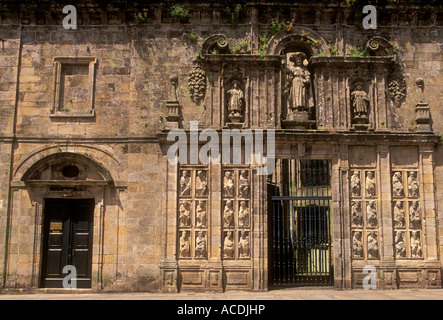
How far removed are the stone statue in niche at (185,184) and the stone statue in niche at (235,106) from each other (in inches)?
73.4

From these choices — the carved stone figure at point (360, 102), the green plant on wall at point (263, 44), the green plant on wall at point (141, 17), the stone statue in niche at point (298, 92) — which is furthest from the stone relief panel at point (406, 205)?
the green plant on wall at point (141, 17)

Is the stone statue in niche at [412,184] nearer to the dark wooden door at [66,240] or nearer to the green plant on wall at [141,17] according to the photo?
the green plant on wall at [141,17]

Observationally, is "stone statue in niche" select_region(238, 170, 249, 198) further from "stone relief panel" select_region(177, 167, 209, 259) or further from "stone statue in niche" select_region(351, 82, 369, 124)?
"stone statue in niche" select_region(351, 82, 369, 124)

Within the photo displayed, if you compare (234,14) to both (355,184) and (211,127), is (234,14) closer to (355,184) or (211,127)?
(211,127)

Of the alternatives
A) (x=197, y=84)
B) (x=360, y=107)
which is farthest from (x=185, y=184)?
(x=360, y=107)

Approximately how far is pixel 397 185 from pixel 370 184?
72 centimetres

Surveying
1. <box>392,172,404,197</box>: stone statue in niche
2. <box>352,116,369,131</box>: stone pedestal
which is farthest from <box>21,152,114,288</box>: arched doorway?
<box>392,172,404,197</box>: stone statue in niche

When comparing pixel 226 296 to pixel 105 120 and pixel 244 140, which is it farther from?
pixel 105 120

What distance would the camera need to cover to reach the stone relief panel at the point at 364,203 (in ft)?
37.5

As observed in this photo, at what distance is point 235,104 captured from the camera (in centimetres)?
1184

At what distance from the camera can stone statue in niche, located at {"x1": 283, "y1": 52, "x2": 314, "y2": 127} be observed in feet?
39.3

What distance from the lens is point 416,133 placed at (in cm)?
1172

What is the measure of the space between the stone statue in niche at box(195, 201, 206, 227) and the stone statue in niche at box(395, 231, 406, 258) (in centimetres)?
497
